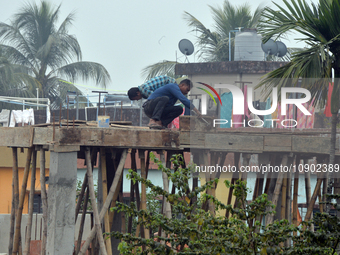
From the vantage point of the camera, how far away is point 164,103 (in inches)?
348

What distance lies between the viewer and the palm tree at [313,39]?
7.75 m

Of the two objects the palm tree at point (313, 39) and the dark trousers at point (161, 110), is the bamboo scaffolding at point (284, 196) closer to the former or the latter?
the palm tree at point (313, 39)

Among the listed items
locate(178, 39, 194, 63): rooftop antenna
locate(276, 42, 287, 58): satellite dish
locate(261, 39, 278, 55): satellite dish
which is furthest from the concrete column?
locate(276, 42, 287, 58): satellite dish

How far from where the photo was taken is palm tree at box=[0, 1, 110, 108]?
89.9 ft

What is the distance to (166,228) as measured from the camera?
507 cm

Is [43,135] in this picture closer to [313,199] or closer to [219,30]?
[313,199]

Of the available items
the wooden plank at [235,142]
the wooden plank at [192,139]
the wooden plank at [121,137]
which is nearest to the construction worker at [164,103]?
the wooden plank at [121,137]

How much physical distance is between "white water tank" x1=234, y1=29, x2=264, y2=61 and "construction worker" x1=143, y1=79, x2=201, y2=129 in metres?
9.77

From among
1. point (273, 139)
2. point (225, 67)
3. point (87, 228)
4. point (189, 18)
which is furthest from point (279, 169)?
point (189, 18)

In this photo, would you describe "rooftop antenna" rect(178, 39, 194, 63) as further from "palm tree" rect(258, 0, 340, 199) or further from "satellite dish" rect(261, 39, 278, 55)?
"palm tree" rect(258, 0, 340, 199)

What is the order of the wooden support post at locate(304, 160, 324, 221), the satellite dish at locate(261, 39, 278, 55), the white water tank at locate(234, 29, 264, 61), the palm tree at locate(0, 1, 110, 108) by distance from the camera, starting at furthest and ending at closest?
1. the palm tree at locate(0, 1, 110, 108)
2. the white water tank at locate(234, 29, 264, 61)
3. the satellite dish at locate(261, 39, 278, 55)
4. the wooden support post at locate(304, 160, 324, 221)

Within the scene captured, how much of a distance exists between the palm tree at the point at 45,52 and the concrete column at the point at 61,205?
64.1ft

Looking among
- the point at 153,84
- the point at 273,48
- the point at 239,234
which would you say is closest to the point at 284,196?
the point at 153,84

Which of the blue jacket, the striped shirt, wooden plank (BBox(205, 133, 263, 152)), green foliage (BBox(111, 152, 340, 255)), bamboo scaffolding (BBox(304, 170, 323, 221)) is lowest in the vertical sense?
bamboo scaffolding (BBox(304, 170, 323, 221))
